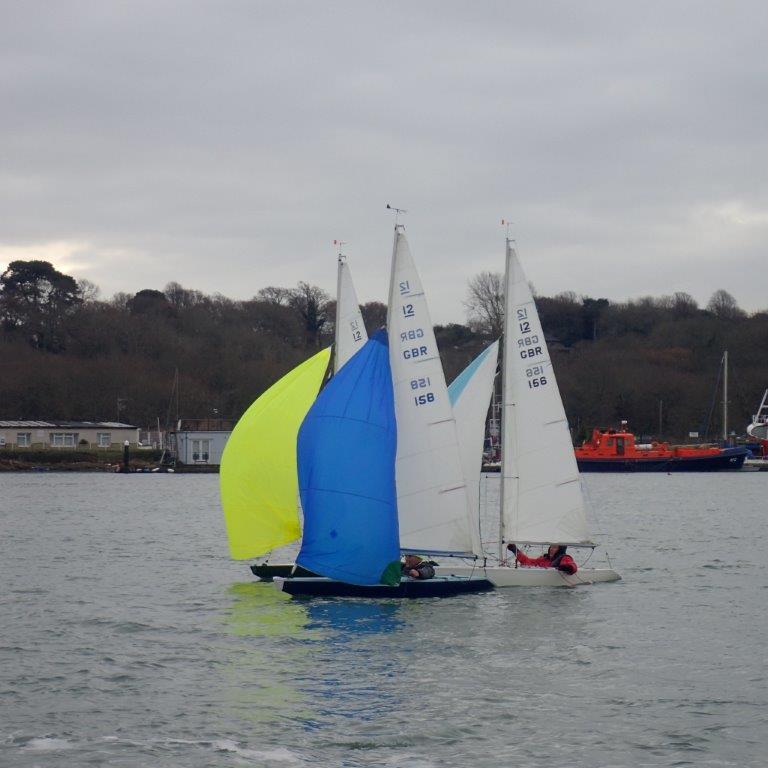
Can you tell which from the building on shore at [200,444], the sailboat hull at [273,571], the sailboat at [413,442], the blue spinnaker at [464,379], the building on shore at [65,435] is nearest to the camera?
the sailboat at [413,442]

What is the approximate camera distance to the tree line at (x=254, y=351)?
11612cm

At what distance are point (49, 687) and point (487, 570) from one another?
9.52 metres

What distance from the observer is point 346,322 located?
27.0 meters

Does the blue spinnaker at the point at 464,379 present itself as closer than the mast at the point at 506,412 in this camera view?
No

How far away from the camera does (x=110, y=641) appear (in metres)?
22.0

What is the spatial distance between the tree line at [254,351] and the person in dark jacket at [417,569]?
92.2m

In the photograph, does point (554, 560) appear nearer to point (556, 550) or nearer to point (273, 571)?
point (556, 550)

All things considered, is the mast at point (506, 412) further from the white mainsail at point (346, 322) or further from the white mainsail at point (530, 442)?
the white mainsail at point (346, 322)

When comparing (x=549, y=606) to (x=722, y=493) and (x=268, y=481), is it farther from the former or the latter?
(x=722, y=493)

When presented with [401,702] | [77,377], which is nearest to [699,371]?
[77,377]

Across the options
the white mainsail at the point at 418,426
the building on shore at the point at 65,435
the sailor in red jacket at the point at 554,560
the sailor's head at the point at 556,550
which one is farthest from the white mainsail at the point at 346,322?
the building on shore at the point at 65,435

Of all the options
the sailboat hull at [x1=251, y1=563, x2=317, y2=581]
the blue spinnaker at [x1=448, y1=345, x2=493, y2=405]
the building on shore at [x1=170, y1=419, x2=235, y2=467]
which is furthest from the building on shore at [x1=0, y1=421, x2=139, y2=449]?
the blue spinnaker at [x1=448, y1=345, x2=493, y2=405]

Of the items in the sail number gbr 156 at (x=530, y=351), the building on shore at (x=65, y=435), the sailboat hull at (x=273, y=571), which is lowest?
the sailboat hull at (x=273, y=571)

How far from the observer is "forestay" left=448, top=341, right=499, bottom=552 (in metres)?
26.5
